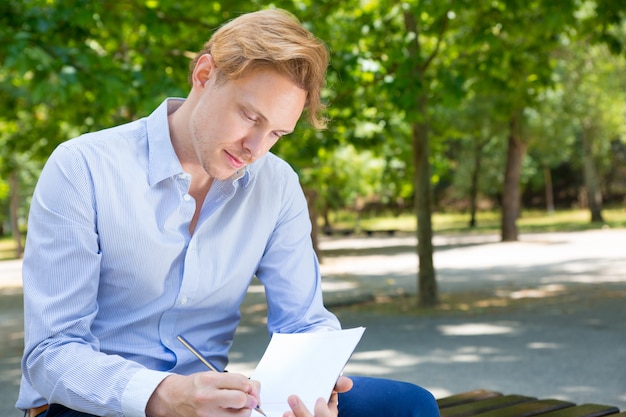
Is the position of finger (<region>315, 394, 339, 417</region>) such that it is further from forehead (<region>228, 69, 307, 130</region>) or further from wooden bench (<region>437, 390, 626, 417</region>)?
wooden bench (<region>437, 390, 626, 417</region>)

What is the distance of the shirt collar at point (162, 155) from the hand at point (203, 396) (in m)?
0.62

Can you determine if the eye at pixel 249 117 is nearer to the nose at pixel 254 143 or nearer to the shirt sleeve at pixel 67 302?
the nose at pixel 254 143

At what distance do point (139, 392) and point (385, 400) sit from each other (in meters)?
0.78

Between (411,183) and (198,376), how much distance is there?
58.8ft

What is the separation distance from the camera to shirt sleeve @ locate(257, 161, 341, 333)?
2.76 meters

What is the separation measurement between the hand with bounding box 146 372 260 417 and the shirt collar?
0.62m

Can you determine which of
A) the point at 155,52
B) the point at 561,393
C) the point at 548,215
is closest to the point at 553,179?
the point at 548,215

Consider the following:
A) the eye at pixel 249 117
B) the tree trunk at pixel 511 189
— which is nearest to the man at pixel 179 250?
the eye at pixel 249 117

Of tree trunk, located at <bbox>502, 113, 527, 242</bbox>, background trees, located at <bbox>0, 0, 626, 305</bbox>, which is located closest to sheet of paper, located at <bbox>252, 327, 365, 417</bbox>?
background trees, located at <bbox>0, 0, 626, 305</bbox>

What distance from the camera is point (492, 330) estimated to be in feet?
32.4

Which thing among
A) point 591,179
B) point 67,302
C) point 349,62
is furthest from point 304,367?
point 591,179

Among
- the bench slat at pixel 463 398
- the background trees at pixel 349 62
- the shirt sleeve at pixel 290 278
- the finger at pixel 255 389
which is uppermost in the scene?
the background trees at pixel 349 62

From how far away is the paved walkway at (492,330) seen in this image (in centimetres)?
709

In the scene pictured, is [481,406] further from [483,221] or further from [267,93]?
[483,221]
